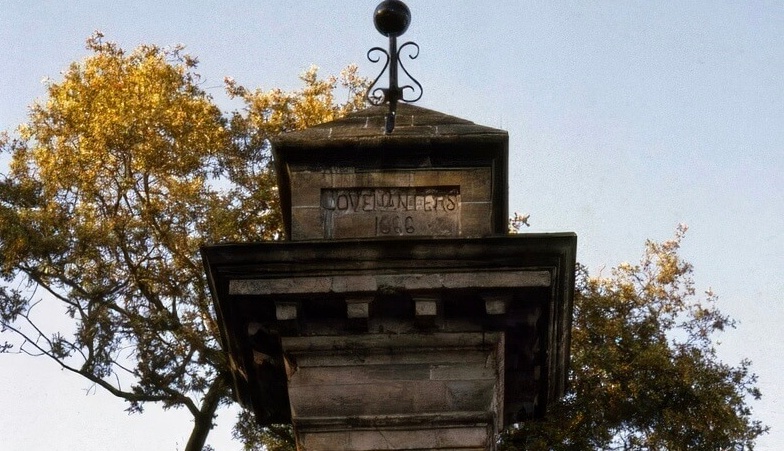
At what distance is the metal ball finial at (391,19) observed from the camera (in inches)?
442

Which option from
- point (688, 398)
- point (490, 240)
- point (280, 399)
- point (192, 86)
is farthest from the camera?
point (192, 86)

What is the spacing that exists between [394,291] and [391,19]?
2730 millimetres

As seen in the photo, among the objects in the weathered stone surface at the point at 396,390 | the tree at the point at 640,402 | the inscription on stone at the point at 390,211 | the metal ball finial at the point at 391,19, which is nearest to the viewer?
the weathered stone surface at the point at 396,390

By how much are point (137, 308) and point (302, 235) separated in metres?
10.6

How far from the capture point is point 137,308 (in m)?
20.2

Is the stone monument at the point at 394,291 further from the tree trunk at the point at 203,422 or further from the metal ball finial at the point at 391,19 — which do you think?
the tree trunk at the point at 203,422

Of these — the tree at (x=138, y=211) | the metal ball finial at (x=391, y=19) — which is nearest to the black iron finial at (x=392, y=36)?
the metal ball finial at (x=391, y=19)

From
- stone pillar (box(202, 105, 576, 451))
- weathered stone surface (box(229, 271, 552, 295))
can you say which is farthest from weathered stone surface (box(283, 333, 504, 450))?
weathered stone surface (box(229, 271, 552, 295))

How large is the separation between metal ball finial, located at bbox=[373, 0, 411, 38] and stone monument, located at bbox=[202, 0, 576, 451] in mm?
A: 1227

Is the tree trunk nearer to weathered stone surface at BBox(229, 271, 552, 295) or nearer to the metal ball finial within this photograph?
the metal ball finial

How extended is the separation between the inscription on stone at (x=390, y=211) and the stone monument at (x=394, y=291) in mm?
11

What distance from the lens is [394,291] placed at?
9.60m

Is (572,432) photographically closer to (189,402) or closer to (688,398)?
(688,398)

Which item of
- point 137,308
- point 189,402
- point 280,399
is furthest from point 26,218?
point 280,399
